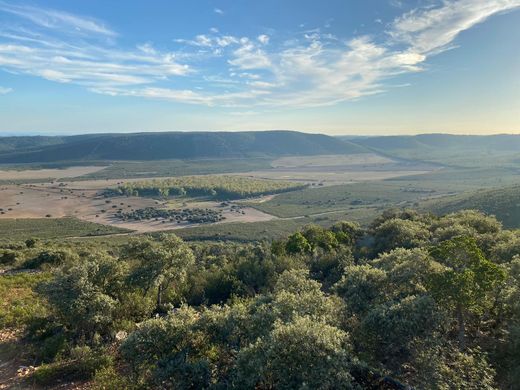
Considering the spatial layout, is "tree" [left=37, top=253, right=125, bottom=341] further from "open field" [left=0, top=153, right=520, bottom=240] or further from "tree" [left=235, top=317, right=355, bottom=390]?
"open field" [left=0, top=153, right=520, bottom=240]

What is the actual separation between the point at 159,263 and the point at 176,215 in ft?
378

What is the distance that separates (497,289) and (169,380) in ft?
49.4

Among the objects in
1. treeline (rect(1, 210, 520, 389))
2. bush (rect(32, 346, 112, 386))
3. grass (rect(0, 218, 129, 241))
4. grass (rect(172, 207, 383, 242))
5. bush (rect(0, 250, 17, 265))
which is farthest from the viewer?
grass (rect(0, 218, 129, 241))

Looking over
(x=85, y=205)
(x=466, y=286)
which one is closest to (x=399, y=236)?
(x=466, y=286)

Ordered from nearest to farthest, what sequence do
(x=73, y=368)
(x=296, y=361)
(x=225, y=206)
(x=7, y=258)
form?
1. (x=296, y=361)
2. (x=73, y=368)
3. (x=7, y=258)
4. (x=225, y=206)

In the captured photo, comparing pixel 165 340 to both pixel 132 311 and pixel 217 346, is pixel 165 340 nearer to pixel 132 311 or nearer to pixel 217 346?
pixel 217 346

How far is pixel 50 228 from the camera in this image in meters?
114

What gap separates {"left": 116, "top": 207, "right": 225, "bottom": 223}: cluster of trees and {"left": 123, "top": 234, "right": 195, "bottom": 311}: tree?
331ft

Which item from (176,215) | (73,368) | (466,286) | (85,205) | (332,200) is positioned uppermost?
(466,286)

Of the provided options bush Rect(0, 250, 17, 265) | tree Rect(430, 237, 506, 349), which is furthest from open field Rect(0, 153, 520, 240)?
tree Rect(430, 237, 506, 349)

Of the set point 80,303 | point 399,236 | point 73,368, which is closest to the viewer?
point 73,368

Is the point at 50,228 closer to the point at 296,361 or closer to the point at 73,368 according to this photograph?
the point at 73,368

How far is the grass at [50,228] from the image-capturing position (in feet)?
339

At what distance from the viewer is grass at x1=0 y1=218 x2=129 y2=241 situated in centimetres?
10336
